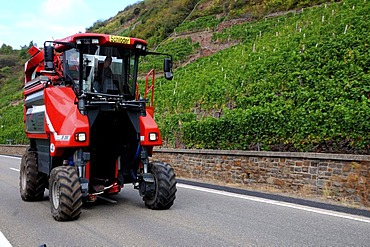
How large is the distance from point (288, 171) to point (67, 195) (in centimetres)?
543

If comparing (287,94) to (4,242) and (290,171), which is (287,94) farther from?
(4,242)

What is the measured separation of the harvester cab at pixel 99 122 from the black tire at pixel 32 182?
0.80 metres

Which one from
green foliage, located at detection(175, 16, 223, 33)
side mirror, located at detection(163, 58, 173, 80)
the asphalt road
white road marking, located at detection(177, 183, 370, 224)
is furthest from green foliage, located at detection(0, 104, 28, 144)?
side mirror, located at detection(163, 58, 173, 80)

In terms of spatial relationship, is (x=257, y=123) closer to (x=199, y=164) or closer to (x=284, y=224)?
(x=199, y=164)

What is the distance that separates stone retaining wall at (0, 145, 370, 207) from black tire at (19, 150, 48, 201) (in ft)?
16.6

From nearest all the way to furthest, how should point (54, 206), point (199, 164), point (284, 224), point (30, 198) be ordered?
point (284, 224) < point (54, 206) < point (30, 198) < point (199, 164)

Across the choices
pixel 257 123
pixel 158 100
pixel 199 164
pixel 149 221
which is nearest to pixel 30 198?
pixel 149 221

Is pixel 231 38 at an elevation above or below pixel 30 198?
above

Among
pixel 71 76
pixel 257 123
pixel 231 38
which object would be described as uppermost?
pixel 231 38

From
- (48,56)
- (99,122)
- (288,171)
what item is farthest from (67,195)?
(288,171)

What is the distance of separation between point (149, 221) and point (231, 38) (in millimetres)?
26172

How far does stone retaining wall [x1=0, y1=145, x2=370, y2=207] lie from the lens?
341 inches

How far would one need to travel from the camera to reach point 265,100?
14758 millimetres

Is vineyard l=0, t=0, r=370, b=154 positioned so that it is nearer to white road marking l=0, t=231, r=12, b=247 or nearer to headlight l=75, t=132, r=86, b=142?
headlight l=75, t=132, r=86, b=142
